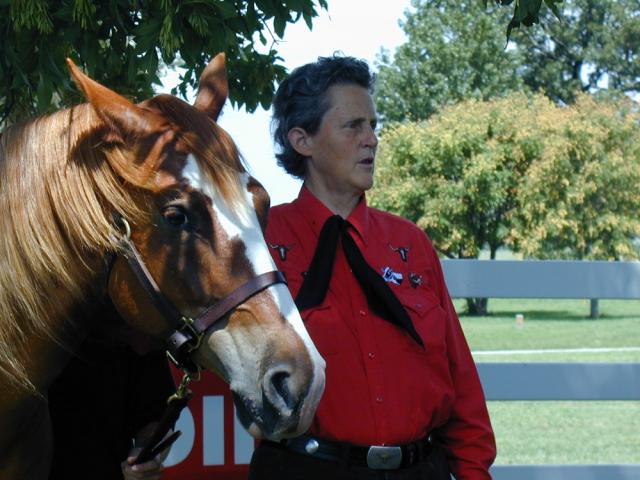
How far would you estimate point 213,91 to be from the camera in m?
2.46

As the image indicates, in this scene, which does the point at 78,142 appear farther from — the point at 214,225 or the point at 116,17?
the point at 116,17

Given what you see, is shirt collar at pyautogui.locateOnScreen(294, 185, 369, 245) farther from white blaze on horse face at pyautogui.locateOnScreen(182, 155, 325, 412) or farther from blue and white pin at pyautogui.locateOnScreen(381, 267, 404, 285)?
white blaze on horse face at pyautogui.locateOnScreen(182, 155, 325, 412)

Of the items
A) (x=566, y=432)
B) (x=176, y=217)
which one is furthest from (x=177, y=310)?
A: (x=566, y=432)

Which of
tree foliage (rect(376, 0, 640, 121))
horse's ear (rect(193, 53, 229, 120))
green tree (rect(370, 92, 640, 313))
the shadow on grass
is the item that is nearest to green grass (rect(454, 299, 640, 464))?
horse's ear (rect(193, 53, 229, 120))

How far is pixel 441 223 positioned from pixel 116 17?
2760 cm

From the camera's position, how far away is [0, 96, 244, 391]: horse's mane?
213 cm

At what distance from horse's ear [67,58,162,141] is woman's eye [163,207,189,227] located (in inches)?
7.7

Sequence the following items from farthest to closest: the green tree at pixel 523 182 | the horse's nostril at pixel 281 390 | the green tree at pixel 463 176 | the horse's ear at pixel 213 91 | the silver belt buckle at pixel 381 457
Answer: the green tree at pixel 463 176, the green tree at pixel 523 182, the silver belt buckle at pixel 381 457, the horse's ear at pixel 213 91, the horse's nostril at pixel 281 390

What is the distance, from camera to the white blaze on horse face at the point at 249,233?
206cm

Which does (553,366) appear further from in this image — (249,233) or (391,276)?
(249,233)

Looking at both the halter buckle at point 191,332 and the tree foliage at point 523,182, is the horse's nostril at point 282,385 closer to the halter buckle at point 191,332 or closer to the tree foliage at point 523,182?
the halter buckle at point 191,332

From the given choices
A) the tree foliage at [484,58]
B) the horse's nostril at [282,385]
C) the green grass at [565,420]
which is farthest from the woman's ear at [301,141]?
the tree foliage at [484,58]

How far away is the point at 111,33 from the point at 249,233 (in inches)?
66.4

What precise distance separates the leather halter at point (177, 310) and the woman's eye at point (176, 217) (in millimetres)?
88
